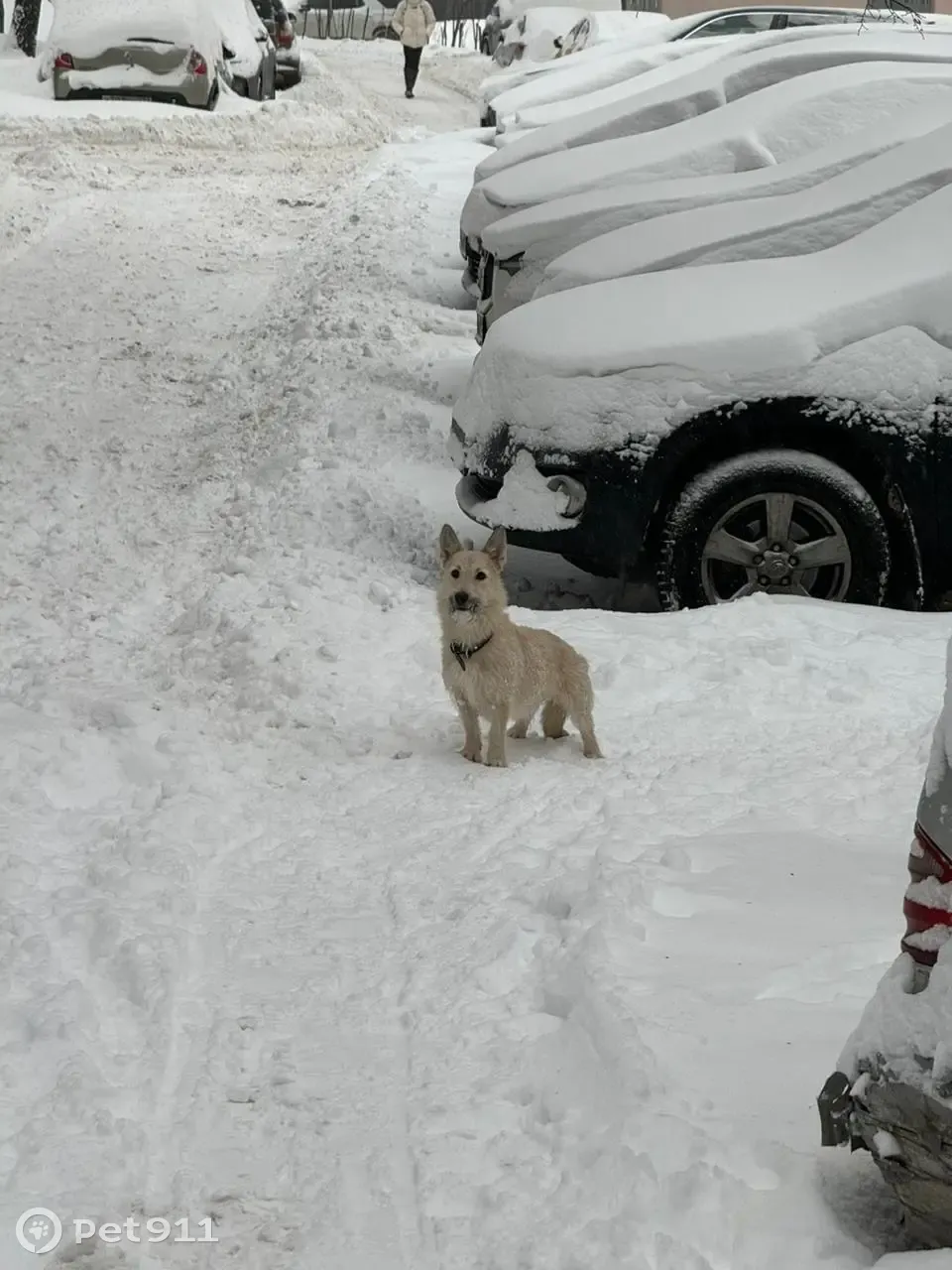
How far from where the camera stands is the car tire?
22.6 ft

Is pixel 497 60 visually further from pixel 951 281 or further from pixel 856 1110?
pixel 856 1110

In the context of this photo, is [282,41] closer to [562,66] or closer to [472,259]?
[562,66]

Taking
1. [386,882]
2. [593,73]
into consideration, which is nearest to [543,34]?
[593,73]

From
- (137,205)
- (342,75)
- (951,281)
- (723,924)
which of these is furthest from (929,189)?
(342,75)

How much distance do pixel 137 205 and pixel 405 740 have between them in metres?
12.4

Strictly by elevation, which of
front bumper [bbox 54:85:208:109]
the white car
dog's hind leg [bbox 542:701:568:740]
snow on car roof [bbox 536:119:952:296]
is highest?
snow on car roof [bbox 536:119:952:296]

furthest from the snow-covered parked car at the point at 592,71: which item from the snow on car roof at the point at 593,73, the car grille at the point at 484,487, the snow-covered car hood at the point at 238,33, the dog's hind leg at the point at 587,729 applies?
the dog's hind leg at the point at 587,729

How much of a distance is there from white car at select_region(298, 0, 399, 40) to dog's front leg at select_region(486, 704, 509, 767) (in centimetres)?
4528

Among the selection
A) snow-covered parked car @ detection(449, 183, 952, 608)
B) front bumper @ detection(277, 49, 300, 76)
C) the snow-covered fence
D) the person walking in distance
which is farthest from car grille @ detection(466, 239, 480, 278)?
the snow-covered fence

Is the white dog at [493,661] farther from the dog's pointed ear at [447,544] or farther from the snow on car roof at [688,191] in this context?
the snow on car roof at [688,191]

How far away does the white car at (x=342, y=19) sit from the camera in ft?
157

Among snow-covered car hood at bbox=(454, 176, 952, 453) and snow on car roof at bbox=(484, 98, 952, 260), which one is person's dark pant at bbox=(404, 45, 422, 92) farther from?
snow-covered car hood at bbox=(454, 176, 952, 453)

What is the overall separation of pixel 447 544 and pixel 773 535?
1674mm

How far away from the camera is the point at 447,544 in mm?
6133
